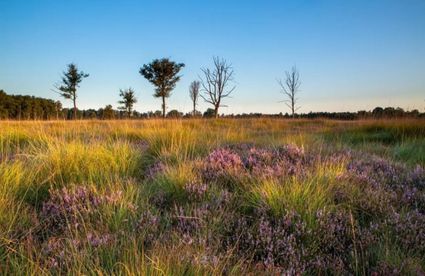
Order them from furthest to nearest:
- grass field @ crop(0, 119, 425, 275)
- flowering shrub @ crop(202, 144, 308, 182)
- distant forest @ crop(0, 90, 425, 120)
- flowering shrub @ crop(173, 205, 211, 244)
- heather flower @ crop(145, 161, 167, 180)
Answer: distant forest @ crop(0, 90, 425, 120) < heather flower @ crop(145, 161, 167, 180) < flowering shrub @ crop(202, 144, 308, 182) < flowering shrub @ crop(173, 205, 211, 244) < grass field @ crop(0, 119, 425, 275)

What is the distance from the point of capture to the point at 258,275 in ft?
7.38

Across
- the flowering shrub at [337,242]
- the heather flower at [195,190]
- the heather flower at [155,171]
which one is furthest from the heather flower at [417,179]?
the heather flower at [155,171]

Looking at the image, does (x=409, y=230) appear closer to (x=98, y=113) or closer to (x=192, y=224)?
(x=192, y=224)

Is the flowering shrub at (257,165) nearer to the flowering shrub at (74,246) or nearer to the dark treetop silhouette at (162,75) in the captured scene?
the flowering shrub at (74,246)

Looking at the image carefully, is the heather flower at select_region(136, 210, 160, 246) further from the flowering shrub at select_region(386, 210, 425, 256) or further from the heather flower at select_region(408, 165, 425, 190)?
the heather flower at select_region(408, 165, 425, 190)

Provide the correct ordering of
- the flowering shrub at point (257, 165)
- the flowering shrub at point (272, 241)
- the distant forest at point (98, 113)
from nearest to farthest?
the flowering shrub at point (272, 241)
the flowering shrub at point (257, 165)
the distant forest at point (98, 113)

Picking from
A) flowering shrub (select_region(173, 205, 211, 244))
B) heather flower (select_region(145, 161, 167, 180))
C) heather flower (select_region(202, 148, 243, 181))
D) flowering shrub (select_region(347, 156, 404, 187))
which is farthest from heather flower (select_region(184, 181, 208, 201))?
flowering shrub (select_region(347, 156, 404, 187))

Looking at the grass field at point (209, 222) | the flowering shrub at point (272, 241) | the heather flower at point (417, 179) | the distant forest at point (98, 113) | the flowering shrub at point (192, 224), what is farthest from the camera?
the distant forest at point (98, 113)

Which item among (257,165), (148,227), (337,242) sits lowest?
(337,242)

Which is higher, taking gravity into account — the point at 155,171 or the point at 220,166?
the point at 220,166

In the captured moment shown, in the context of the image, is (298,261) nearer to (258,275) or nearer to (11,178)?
(258,275)

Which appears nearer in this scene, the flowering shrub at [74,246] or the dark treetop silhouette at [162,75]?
the flowering shrub at [74,246]

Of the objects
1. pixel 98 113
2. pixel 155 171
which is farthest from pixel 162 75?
pixel 155 171

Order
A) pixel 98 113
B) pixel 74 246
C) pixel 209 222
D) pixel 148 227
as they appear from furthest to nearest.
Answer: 1. pixel 98 113
2. pixel 209 222
3. pixel 148 227
4. pixel 74 246
